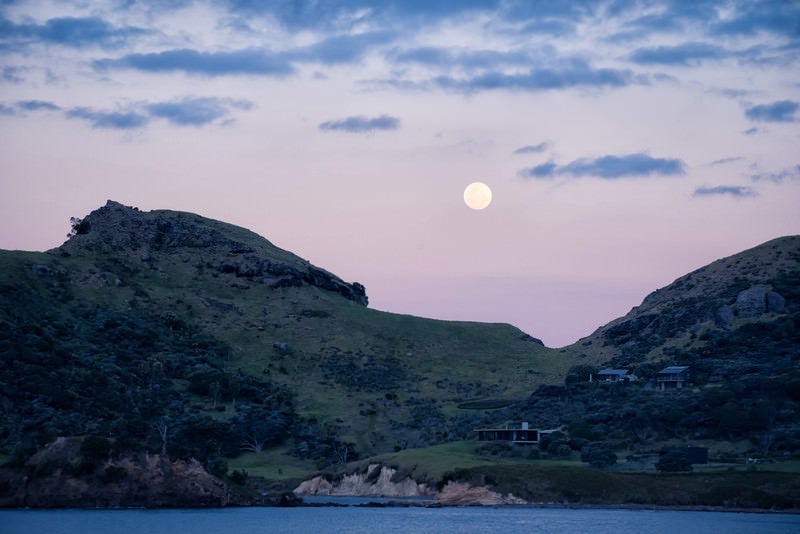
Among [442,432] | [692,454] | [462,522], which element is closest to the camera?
[462,522]

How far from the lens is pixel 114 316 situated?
191 metres

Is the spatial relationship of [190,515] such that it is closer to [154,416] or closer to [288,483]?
[288,483]

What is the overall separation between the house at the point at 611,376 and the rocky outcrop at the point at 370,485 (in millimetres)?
59855

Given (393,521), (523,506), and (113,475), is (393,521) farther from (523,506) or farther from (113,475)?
(113,475)

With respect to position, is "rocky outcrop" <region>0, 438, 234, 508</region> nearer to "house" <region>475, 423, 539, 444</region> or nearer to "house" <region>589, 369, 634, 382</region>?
"house" <region>475, 423, 539, 444</region>

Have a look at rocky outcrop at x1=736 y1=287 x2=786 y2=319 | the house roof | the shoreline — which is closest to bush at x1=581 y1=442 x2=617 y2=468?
the shoreline

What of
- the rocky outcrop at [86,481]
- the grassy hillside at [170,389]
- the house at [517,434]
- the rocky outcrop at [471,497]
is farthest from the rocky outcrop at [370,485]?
the rocky outcrop at [86,481]

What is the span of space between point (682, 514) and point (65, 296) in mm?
124553

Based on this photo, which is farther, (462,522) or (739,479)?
(739,479)

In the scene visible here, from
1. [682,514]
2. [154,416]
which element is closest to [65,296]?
[154,416]

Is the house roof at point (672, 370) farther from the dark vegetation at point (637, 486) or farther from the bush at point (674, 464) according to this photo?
the dark vegetation at point (637, 486)

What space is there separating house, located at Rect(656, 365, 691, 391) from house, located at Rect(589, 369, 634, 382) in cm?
750

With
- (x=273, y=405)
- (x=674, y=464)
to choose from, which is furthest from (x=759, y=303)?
(x=273, y=405)

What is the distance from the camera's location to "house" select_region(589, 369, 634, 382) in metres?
181
